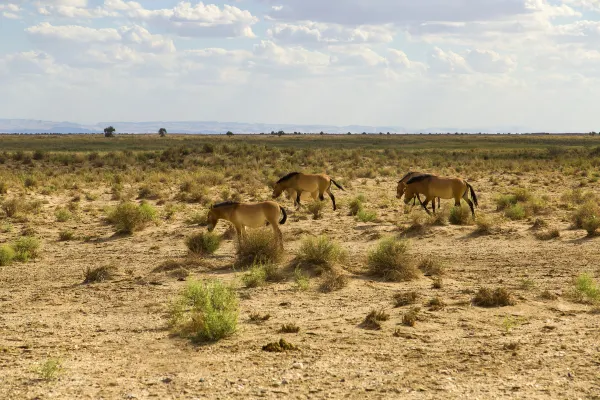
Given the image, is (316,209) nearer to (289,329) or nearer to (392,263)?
(392,263)

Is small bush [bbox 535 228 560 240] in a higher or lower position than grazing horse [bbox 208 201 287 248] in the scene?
lower

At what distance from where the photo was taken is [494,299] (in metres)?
A: 10.6

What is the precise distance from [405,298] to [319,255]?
9.57 ft

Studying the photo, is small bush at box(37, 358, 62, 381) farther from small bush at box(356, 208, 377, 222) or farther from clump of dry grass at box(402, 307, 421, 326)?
small bush at box(356, 208, 377, 222)

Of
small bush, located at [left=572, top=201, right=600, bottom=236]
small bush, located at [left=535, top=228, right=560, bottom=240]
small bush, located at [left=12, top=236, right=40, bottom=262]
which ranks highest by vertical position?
small bush, located at [left=572, top=201, right=600, bottom=236]

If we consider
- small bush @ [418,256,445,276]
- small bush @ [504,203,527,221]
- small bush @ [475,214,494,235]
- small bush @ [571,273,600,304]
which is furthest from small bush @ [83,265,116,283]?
small bush @ [504,203,527,221]

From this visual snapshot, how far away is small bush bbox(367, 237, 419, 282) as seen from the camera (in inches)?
497

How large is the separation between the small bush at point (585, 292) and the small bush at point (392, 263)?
280 centimetres

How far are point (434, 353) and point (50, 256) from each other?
33.5 feet

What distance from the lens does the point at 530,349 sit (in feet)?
27.6

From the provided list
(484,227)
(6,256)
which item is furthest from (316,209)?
(6,256)

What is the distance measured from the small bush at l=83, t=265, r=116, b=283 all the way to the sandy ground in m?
0.23

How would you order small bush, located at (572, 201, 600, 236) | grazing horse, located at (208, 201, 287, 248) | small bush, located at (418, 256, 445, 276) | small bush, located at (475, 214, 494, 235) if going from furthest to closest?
small bush, located at (475, 214, 494, 235), small bush, located at (572, 201, 600, 236), grazing horse, located at (208, 201, 287, 248), small bush, located at (418, 256, 445, 276)

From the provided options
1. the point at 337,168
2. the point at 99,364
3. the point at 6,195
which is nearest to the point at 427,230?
the point at 99,364
